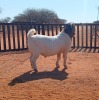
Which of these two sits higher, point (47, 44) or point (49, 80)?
point (47, 44)

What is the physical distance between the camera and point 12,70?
30.0ft

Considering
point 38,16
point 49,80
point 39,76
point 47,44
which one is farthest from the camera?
point 38,16

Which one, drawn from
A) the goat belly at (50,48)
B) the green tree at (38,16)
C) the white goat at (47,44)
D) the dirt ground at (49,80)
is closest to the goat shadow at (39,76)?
the dirt ground at (49,80)

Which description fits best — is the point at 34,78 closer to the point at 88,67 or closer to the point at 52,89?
the point at 52,89

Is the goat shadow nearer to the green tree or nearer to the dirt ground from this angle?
the dirt ground

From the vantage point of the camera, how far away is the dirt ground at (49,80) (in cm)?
632

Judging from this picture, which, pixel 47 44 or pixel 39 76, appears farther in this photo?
pixel 47 44

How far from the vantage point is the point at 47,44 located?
8.76 m

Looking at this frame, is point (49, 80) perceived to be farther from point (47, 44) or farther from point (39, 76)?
point (47, 44)

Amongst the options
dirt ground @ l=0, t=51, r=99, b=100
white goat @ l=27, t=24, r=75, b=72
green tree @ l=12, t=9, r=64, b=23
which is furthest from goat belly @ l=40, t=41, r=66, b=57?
green tree @ l=12, t=9, r=64, b=23

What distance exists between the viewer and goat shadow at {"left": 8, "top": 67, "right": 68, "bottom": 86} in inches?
303

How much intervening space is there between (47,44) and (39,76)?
1.17 meters

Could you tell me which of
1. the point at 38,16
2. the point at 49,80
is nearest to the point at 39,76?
the point at 49,80

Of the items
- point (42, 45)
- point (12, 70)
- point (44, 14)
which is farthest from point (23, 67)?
point (44, 14)
